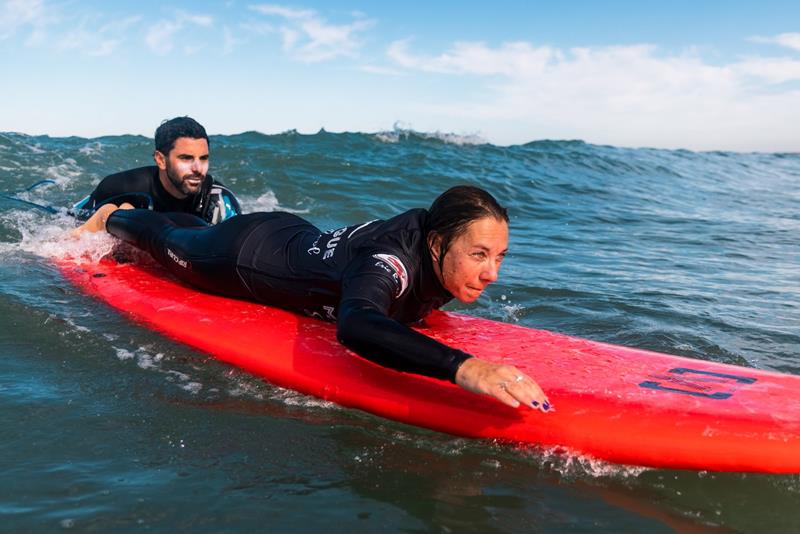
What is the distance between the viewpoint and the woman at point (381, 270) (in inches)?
103

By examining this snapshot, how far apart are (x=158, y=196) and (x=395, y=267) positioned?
11.1 feet

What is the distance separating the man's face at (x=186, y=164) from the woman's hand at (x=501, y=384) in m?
3.67

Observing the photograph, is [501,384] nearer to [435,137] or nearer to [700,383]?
[700,383]

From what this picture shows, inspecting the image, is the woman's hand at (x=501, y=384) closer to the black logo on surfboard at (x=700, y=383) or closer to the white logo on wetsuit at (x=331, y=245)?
the black logo on surfboard at (x=700, y=383)

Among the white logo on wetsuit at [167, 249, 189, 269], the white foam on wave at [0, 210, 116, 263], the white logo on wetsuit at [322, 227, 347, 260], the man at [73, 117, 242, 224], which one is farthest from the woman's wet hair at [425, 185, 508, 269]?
the white foam on wave at [0, 210, 116, 263]

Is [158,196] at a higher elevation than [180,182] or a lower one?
lower

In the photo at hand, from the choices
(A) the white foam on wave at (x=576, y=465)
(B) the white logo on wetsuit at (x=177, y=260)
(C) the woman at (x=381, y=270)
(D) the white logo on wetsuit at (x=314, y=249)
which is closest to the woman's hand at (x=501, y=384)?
(C) the woman at (x=381, y=270)

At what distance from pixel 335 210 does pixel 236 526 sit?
7916 millimetres

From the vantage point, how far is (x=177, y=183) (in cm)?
559

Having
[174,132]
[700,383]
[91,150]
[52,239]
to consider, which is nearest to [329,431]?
[700,383]

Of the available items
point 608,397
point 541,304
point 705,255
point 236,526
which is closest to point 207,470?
point 236,526

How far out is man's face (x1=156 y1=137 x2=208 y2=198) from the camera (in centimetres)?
550

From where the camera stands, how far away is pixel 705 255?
796cm

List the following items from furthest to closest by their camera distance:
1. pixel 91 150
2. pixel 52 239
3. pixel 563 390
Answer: pixel 91 150 < pixel 52 239 < pixel 563 390
